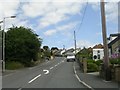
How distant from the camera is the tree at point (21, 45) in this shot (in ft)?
195

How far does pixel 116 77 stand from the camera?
22219 mm

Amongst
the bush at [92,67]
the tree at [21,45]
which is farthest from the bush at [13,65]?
the bush at [92,67]

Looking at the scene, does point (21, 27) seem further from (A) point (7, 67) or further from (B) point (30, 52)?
(A) point (7, 67)

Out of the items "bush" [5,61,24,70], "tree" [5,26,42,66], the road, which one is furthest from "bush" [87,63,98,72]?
"tree" [5,26,42,66]

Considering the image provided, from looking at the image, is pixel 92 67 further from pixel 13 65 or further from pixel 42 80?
pixel 13 65

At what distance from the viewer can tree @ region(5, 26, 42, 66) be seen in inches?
2341

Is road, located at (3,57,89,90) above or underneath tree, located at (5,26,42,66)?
underneath

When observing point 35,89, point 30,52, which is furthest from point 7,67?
point 35,89

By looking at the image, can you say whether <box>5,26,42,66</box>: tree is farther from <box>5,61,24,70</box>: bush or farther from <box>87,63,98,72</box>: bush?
<box>87,63,98,72</box>: bush

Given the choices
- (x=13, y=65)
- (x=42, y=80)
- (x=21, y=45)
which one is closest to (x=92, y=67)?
(x=42, y=80)

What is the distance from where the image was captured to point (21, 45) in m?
59.3

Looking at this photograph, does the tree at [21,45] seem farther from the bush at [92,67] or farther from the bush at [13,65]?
the bush at [92,67]

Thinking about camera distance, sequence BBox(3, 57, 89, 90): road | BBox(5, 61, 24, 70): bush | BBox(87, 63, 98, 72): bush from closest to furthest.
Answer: BBox(3, 57, 89, 90): road
BBox(87, 63, 98, 72): bush
BBox(5, 61, 24, 70): bush

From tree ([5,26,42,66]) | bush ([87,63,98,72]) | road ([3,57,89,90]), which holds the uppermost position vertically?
tree ([5,26,42,66])
